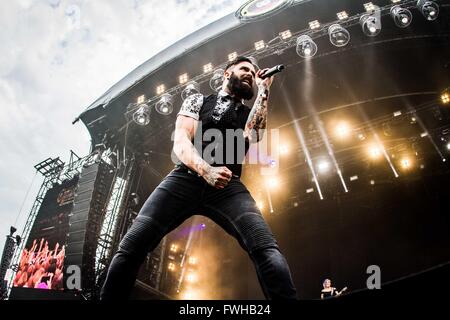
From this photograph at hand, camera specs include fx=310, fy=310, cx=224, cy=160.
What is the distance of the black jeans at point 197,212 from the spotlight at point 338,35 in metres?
6.02

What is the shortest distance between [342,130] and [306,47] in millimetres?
3928

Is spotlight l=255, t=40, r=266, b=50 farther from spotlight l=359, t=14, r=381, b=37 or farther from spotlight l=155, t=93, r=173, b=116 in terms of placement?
spotlight l=155, t=93, r=173, b=116

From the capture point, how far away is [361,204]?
10.2 metres

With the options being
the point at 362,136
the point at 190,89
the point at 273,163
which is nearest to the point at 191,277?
the point at 273,163

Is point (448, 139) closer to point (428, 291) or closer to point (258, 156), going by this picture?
point (258, 156)

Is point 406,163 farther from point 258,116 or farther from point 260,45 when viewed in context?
point 258,116

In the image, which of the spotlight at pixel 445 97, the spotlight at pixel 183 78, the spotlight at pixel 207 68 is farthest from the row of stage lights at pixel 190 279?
the spotlight at pixel 445 97

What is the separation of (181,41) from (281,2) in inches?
117

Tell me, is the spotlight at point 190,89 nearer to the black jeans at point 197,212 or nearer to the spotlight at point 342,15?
the spotlight at point 342,15

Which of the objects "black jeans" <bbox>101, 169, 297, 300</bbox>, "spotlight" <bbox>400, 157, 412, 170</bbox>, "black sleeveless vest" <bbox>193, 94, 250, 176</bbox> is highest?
"spotlight" <bbox>400, 157, 412, 170</bbox>

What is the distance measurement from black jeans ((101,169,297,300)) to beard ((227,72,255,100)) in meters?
0.63

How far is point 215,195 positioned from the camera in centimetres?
174

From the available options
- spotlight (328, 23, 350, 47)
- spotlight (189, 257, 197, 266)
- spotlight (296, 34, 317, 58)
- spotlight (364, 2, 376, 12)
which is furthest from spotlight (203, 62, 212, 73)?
spotlight (189, 257, 197, 266)

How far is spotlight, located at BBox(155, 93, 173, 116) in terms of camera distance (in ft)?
26.4
